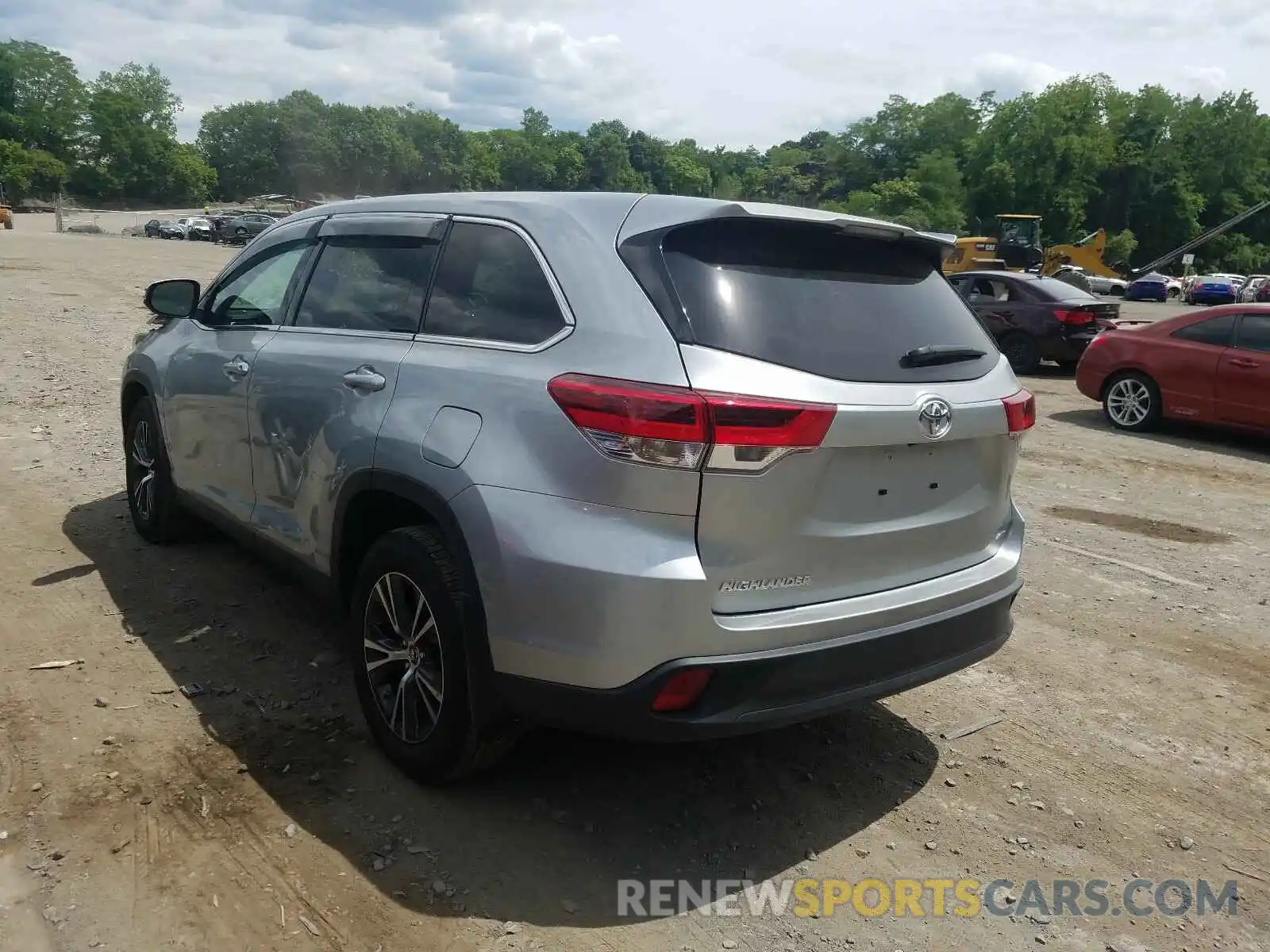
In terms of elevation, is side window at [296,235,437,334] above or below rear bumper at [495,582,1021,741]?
above

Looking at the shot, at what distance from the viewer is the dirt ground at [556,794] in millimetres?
2740

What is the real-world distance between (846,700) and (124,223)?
7943 cm

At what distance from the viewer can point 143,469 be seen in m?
5.59

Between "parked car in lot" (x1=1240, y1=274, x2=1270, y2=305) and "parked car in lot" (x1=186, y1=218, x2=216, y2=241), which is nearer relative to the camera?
"parked car in lot" (x1=1240, y1=274, x2=1270, y2=305)

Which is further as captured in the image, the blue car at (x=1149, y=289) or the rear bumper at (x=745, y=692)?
the blue car at (x=1149, y=289)

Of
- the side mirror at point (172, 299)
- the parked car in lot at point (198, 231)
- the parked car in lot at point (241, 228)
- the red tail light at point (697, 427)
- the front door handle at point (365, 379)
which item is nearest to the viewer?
the red tail light at point (697, 427)

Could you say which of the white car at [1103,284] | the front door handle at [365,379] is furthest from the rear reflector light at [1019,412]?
the white car at [1103,284]

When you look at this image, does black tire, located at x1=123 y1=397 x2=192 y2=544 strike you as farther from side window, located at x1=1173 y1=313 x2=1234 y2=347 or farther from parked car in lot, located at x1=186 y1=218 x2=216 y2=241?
parked car in lot, located at x1=186 y1=218 x2=216 y2=241

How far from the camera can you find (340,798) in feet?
10.7

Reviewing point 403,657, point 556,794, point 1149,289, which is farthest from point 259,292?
point 1149,289

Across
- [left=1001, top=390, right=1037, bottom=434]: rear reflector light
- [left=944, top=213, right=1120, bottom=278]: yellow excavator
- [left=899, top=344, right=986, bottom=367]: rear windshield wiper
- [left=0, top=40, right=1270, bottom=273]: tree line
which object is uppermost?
[left=0, top=40, right=1270, bottom=273]: tree line

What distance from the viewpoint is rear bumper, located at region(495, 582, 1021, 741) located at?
2.66 m

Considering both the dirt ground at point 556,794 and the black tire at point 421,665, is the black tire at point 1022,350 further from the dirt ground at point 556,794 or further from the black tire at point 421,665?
the black tire at point 421,665

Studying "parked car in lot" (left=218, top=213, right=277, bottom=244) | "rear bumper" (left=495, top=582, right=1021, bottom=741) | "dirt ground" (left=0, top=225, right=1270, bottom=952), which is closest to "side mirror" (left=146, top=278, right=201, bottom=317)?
"dirt ground" (left=0, top=225, right=1270, bottom=952)
